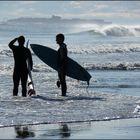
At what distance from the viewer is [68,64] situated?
16156 mm

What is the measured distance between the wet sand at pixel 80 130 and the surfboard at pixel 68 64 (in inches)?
228

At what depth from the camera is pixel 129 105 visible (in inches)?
509

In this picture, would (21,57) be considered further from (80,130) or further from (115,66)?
(115,66)

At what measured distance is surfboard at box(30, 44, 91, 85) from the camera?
16.3 m

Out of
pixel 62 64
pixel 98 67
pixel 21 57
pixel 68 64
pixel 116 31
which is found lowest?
pixel 98 67

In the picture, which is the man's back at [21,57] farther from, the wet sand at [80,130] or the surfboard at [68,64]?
the wet sand at [80,130]

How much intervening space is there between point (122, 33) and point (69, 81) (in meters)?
64.0

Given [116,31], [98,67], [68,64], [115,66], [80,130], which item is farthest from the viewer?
[116,31]

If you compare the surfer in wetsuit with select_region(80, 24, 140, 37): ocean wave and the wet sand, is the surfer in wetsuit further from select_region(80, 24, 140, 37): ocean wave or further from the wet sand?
select_region(80, 24, 140, 37): ocean wave

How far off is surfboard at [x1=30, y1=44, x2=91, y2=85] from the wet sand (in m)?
5.80

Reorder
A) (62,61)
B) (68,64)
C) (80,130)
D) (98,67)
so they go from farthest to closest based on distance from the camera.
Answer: (98,67), (68,64), (62,61), (80,130)

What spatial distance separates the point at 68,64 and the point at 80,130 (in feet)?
22.0

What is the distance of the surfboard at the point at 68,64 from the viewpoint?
53.6 feet

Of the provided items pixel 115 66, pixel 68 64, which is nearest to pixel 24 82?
pixel 68 64
